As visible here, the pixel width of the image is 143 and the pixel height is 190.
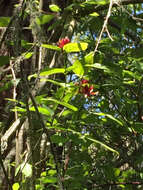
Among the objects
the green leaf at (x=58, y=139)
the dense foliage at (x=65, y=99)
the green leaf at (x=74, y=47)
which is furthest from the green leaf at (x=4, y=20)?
the green leaf at (x=58, y=139)

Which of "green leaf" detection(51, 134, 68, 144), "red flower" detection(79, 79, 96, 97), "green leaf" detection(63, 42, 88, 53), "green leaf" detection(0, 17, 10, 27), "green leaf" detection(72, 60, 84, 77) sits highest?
"green leaf" detection(0, 17, 10, 27)

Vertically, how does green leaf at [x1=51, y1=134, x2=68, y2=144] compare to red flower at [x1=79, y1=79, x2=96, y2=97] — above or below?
below

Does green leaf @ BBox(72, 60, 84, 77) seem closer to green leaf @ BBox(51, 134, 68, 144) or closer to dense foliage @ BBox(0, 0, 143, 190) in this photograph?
dense foliage @ BBox(0, 0, 143, 190)

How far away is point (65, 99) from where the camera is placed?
0.80 meters

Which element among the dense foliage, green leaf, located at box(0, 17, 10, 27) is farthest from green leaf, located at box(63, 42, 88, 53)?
green leaf, located at box(0, 17, 10, 27)

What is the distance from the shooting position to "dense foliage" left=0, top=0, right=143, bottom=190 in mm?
720

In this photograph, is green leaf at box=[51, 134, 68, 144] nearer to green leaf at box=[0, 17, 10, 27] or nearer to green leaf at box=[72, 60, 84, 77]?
green leaf at box=[72, 60, 84, 77]

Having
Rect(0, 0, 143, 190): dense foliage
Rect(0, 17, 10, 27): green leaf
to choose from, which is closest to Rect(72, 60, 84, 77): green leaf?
Rect(0, 0, 143, 190): dense foliage

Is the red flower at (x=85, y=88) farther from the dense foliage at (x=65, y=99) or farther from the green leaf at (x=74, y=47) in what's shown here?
the green leaf at (x=74, y=47)

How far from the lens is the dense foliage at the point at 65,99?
72cm

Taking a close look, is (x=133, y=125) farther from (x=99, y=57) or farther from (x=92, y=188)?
(x=92, y=188)

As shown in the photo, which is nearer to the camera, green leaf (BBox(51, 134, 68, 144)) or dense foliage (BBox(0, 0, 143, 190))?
dense foliage (BBox(0, 0, 143, 190))

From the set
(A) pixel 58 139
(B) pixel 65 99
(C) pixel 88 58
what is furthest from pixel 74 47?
(A) pixel 58 139

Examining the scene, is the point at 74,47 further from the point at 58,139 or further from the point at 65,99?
the point at 58,139
